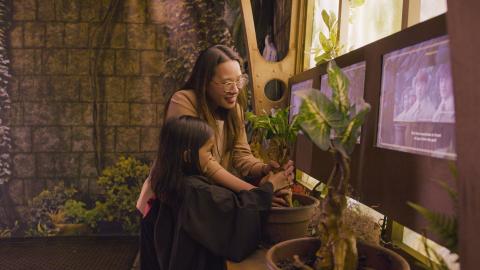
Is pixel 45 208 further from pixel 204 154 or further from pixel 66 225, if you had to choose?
pixel 204 154

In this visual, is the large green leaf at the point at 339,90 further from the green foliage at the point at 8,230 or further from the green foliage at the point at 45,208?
the green foliage at the point at 8,230

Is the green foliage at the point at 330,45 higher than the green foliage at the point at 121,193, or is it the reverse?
the green foliage at the point at 330,45

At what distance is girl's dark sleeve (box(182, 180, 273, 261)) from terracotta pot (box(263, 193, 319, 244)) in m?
0.03

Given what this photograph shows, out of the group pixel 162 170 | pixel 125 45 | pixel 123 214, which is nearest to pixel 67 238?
pixel 123 214

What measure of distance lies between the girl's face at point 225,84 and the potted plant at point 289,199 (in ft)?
0.36

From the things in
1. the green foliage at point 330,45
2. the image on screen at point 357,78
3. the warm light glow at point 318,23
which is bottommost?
the image on screen at point 357,78

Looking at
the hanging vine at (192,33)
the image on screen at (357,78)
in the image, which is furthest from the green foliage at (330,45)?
the hanging vine at (192,33)

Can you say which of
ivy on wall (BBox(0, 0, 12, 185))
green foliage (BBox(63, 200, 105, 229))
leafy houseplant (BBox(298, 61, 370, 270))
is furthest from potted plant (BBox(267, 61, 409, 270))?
ivy on wall (BBox(0, 0, 12, 185))

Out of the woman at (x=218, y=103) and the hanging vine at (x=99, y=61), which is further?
the hanging vine at (x=99, y=61)

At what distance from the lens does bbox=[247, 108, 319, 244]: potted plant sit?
122 cm

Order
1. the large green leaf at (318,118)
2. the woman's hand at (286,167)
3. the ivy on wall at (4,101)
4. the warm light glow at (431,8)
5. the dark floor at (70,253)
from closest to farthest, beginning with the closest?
the large green leaf at (318,118) < the warm light glow at (431,8) < the woman's hand at (286,167) < the dark floor at (70,253) < the ivy on wall at (4,101)

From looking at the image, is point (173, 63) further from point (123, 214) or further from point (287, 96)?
point (287, 96)

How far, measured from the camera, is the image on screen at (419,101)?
800 millimetres

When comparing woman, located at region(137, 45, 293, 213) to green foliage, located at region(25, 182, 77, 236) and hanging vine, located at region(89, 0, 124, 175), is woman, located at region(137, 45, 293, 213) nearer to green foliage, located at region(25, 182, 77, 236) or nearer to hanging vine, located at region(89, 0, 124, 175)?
hanging vine, located at region(89, 0, 124, 175)
